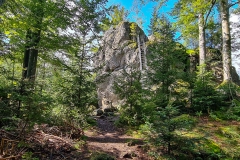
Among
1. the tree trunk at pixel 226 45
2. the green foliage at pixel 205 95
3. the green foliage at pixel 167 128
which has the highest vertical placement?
the tree trunk at pixel 226 45

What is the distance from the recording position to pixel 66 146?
467cm

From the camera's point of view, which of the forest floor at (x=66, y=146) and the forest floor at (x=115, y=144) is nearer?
the forest floor at (x=66, y=146)

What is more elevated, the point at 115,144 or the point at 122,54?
the point at 122,54

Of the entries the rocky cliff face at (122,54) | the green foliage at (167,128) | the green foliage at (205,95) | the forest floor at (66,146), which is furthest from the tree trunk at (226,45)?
the forest floor at (66,146)

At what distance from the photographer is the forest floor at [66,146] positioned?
3.76 m

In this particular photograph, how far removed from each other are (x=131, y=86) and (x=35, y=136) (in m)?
3.97

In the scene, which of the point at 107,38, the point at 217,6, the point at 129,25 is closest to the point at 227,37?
the point at 217,6

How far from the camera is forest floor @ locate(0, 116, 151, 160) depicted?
12.3 ft

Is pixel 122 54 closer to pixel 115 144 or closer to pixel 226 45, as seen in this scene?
pixel 226 45

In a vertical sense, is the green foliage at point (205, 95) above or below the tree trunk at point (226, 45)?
below

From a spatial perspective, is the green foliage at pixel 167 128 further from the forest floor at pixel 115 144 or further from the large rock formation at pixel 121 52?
the large rock formation at pixel 121 52

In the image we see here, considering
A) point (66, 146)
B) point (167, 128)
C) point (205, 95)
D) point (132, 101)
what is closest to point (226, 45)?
point (205, 95)

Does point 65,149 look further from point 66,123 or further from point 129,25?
point 129,25

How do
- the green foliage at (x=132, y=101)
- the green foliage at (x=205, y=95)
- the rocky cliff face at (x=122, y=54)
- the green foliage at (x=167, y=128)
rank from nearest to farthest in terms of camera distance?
the green foliage at (x=167, y=128) → the green foliage at (x=132, y=101) → the green foliage at (x=205, y=95) → the rocky cliff face at (x=122, y=54)
